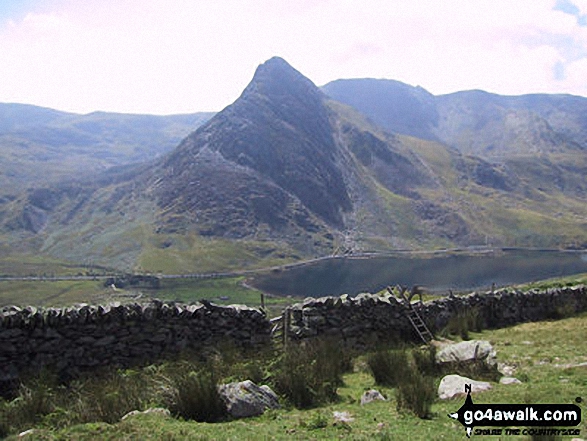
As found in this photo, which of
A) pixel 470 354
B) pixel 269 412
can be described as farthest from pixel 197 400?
pixel 470 354

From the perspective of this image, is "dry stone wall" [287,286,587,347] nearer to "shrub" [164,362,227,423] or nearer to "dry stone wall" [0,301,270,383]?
"dry stone wall" [0,301,270,383]

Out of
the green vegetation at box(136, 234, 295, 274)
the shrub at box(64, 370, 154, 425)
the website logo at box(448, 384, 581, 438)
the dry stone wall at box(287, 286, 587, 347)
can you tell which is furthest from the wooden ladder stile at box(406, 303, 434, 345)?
the green vegetation at box(136, 234, 295, 274)

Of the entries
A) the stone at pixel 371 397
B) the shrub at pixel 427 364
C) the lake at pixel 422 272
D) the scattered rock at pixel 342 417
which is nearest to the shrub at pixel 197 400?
the scattered rock at pixel 342 417

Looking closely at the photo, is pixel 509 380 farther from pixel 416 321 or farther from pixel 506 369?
pixel 416 321

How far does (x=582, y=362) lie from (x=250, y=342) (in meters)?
7.57

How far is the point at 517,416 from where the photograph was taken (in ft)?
23.1

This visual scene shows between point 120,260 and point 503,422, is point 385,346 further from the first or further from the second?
point 120,260

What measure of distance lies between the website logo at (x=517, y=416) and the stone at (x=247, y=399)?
9.17 ft

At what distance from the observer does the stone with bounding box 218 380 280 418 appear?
7973mm

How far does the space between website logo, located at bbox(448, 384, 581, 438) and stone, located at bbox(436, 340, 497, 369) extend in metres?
3.09

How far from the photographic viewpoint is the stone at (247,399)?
797cm

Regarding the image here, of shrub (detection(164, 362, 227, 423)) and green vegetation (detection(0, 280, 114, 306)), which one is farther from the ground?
shrub (detection(164, 362, 227, 423))

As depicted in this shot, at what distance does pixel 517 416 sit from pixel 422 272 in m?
156

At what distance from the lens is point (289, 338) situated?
1387cm
